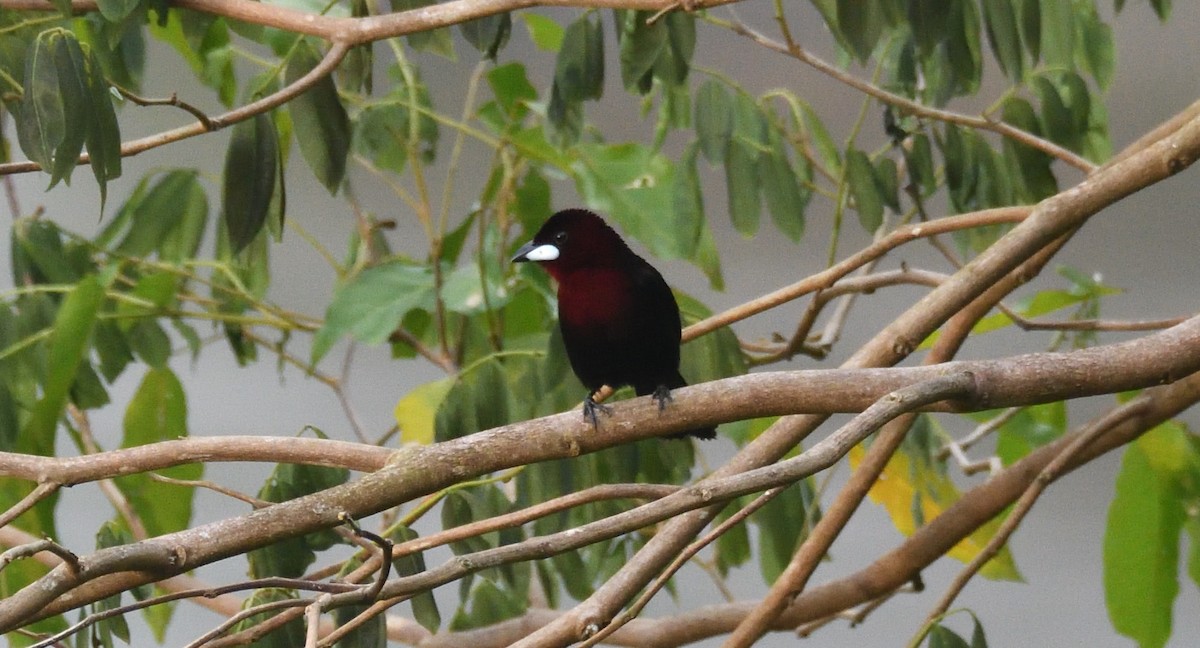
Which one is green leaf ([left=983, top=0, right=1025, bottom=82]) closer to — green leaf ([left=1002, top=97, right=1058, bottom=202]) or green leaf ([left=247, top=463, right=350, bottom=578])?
green leaf ([left=1002, top=97, right=1058, bottom=202])

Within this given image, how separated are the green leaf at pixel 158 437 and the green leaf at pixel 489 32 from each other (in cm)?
94

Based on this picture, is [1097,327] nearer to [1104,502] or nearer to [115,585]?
[115,585]

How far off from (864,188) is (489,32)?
738 millimetres

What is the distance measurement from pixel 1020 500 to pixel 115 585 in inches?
63.3

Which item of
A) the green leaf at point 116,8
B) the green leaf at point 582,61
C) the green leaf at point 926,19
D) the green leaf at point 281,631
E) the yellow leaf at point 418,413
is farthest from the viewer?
the yellow leaf at point 418,413

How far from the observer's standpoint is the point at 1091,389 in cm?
168

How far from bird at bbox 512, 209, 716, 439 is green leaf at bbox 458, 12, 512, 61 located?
0.35 metres

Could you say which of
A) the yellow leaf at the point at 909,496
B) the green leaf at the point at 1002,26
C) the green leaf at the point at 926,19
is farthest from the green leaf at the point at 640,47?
the yellow leaf at the point at 909,496

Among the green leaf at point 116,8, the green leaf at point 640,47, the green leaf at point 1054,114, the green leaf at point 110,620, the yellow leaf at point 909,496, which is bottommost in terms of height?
the yellow leaf at point 909,496

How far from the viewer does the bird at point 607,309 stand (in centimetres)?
236

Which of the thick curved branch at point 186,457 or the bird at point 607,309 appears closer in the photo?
the thick curved branch at point 186,457

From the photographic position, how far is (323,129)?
82.7 inches

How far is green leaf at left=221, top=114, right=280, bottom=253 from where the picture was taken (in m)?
1.98

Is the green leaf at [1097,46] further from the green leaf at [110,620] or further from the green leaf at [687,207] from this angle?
the green leaf at [110,620]
